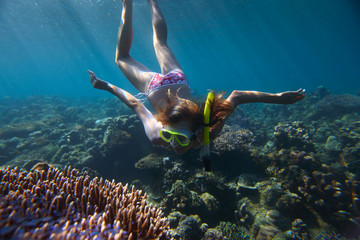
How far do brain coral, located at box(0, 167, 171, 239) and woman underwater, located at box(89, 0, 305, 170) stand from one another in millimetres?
1091

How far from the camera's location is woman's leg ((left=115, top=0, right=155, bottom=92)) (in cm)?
423

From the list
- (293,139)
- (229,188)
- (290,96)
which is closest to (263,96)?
(290,96)

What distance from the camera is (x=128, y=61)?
4613 millimetres

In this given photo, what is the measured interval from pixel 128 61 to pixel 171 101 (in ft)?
9.21

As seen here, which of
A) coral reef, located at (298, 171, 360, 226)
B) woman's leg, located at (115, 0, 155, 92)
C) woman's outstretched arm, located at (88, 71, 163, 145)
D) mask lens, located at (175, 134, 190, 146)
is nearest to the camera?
mask lens, located at (175, 134, 190, 146)

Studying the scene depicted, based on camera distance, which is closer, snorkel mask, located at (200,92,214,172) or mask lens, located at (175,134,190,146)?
snorkel mask, located at (200,92,214,172)

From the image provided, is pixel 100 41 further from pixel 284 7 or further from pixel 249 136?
pixel 249 136

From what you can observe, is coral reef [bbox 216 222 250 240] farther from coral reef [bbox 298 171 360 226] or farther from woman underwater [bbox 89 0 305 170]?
woman underwater [bbox 89 0 305 170]

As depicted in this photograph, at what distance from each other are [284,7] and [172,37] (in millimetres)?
23258

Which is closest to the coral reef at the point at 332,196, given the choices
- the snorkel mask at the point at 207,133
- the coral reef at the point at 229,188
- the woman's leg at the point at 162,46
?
the coral reef at the point at 229,188

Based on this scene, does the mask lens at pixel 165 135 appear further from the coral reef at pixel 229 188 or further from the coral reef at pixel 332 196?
the coral reef at pixel 332 196

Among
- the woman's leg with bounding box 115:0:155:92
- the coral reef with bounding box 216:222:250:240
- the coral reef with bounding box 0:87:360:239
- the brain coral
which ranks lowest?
the brain coral

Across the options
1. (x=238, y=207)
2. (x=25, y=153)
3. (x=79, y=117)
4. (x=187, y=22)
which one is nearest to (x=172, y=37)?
(x=187, y=22)

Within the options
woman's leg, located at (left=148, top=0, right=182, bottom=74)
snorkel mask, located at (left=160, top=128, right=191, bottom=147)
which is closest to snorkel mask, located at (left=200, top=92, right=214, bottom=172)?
snorkel mask, located at (left=160, top=128, right=191, bottom=147)
